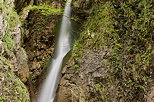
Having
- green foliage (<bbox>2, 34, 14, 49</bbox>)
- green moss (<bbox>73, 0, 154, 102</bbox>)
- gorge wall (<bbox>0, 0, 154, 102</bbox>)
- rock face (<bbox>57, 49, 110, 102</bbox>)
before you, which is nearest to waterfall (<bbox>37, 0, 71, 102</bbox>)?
gorge wall (<bbox>0, 0, 154, 102</bbox>)

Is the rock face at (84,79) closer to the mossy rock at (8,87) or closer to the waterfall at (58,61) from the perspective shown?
the waterfall at (58,61)

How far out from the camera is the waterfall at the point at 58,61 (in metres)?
6.64

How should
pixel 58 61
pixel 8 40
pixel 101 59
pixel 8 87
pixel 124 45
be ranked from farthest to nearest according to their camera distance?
pixel 58 61
pixel 101 59
pixel 124 45
pixel 8 40
pixel 8 87

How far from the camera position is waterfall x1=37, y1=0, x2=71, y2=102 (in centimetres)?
664

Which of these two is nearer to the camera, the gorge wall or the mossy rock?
the mossy rock

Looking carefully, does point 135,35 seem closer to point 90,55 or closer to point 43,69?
point 90,55

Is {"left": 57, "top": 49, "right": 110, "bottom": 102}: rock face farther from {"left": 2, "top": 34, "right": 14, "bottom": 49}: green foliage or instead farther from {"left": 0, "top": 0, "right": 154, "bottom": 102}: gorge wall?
{"left": 2, "top": 34, "right": 14, "bottom": 49}: green foliage

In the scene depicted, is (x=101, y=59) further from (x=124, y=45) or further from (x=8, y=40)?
(x=8, y=40)

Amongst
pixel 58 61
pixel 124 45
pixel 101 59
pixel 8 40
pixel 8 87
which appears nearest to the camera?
pixel 8 87

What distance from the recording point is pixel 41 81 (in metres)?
7.07

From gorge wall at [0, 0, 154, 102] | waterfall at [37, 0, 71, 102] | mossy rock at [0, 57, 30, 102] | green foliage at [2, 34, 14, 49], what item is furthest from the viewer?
waterfall at [37, 0, 71, 102]

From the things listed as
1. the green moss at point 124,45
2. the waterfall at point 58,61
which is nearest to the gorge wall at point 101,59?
the green moss at point 124,45

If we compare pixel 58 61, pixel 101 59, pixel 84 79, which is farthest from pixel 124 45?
pixel 58 61

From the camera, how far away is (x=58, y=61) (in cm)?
736
